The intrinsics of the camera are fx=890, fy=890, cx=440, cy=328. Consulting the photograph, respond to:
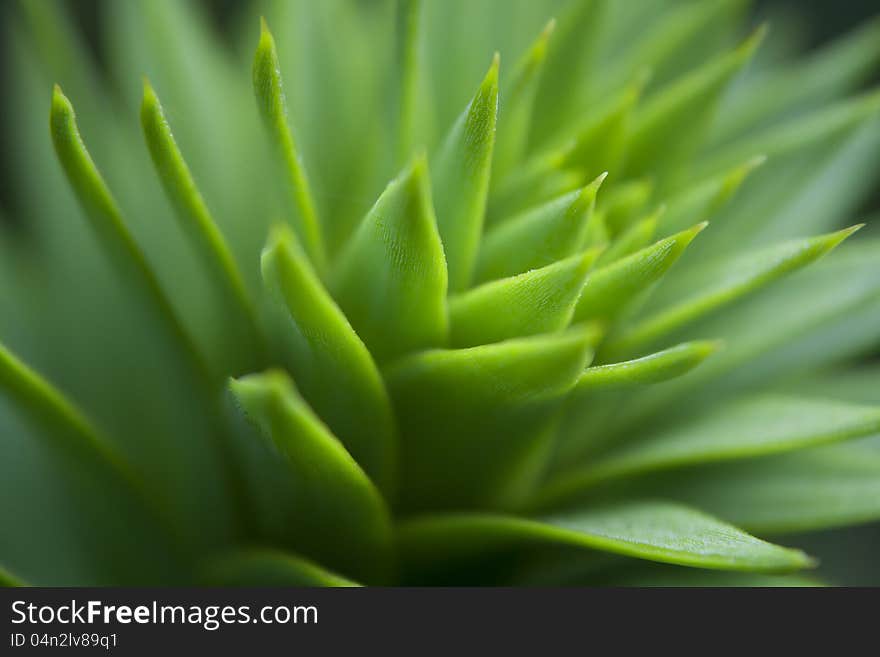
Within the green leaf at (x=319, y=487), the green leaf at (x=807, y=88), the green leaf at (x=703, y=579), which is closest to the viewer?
the green leaf at (x=319, y=487)

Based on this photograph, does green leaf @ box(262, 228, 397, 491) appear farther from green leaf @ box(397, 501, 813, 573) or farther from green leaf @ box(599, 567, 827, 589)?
green leaf @ box(599, 567, 827, 589)

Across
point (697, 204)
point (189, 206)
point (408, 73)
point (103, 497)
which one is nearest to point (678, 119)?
point (697, 204)

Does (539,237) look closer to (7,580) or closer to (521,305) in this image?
(521,305)

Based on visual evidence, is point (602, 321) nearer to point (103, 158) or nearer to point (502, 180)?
point (502, 180)

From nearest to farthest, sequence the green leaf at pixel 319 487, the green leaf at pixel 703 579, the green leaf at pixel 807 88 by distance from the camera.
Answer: the green leaf at pixel 319 487
the green leaf at pixel 703 579
the green leaf at pixel 807 88

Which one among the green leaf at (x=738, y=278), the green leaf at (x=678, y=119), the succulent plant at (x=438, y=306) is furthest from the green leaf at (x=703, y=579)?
the green leaf at (x=678, y=119)

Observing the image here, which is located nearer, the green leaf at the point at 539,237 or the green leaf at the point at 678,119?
the green leaf at the point at 539,237

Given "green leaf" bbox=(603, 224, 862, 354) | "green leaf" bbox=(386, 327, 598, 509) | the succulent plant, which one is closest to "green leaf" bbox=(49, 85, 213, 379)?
the succulent plant

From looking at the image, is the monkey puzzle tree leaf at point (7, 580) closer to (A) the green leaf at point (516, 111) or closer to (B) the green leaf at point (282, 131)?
(B) the green leaf at point (282, 131)
